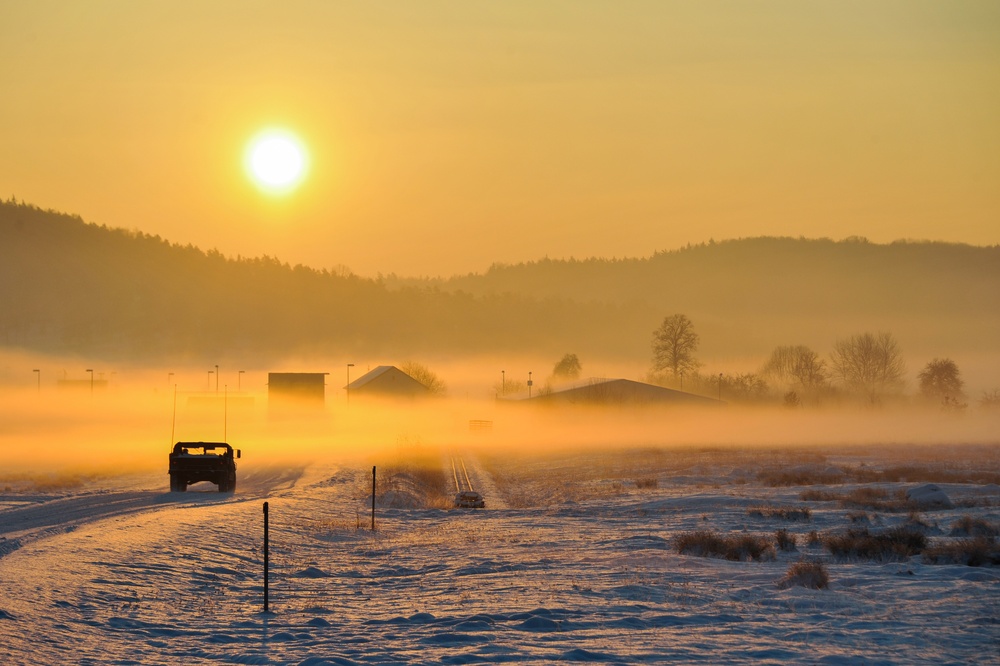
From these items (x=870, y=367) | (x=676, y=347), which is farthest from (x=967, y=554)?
(x=870, y=367)

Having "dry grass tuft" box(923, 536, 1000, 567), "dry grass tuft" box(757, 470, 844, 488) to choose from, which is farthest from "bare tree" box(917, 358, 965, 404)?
"dry grass tuft" box(923, 536, 1000, 567)

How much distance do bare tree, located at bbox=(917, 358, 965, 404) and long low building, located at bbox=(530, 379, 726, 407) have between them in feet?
202

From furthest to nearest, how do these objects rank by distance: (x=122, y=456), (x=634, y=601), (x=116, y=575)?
(x=122, y=456), (x=116, y=575), (x=634, y=601)

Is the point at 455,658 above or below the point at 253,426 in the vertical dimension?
below

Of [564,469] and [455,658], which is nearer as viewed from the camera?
[455,658]

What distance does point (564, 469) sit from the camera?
71.4 meters

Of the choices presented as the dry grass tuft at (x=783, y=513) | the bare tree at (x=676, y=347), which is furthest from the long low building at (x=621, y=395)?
the dry grass tuft at (x=783, y=513)

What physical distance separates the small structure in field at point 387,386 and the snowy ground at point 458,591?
99.4 metres

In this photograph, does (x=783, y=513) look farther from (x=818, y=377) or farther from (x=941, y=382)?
(x=818, y=377)

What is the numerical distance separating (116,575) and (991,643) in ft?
55.0

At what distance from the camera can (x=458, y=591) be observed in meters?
23.2

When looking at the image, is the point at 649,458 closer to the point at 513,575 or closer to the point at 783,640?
the point at 513,575

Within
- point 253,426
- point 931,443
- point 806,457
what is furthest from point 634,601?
point 253,426

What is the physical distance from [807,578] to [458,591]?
270 inches
